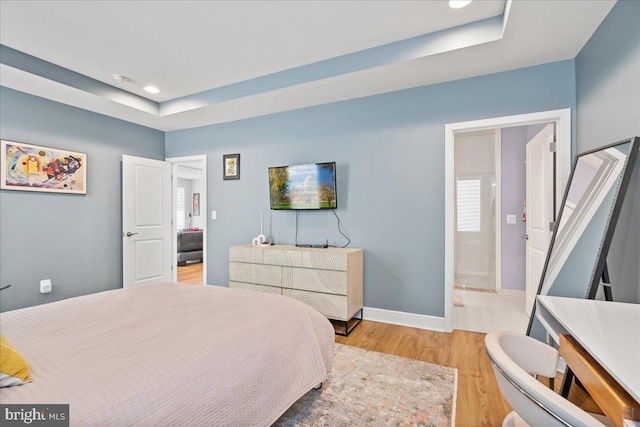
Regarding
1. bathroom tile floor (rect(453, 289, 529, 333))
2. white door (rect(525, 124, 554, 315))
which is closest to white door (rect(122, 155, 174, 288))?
bathroom tile floor (rect(453, 289, 529, 333))

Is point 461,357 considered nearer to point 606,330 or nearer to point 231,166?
point 606,330

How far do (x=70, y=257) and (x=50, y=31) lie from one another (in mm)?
2406

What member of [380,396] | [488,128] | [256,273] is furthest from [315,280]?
[488,128]

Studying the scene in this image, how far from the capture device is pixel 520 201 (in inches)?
169

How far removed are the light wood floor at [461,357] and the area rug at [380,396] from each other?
0.29ft

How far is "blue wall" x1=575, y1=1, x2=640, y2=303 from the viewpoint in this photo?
1.63 m

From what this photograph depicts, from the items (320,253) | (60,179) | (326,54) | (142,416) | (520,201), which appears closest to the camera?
(142,416)

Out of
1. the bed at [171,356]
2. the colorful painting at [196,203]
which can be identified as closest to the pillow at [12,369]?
the bed at [171,356]

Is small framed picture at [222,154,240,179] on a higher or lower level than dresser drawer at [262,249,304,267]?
higher

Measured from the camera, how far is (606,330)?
44.2 inches

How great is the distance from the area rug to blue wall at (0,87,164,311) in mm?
3277

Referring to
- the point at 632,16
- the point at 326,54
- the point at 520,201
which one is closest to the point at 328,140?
the point at 326,54

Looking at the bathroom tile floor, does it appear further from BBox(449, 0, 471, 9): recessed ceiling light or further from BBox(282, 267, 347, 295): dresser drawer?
BBox(449, 0, 471, 9): recessed ceiling light

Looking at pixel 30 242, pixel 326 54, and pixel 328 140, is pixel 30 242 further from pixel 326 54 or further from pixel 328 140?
pixel 326 54
